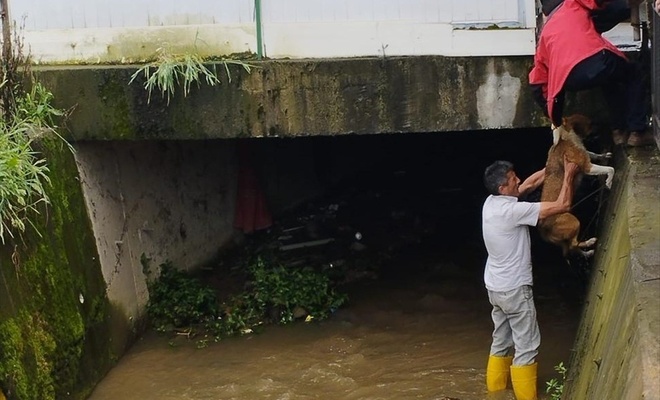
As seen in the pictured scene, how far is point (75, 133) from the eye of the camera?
7.30 m

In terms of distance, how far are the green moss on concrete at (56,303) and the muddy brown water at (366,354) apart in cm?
44

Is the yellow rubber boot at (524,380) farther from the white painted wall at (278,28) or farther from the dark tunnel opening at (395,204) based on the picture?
the white painted wall at (278,28)

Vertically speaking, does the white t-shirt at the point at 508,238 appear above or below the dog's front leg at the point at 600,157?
below

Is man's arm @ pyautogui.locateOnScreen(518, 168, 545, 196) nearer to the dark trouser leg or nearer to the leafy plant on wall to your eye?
the dark trouser leg

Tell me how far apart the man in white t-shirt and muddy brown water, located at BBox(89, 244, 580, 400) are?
0.46 metres

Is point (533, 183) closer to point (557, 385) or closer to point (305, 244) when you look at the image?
point (557, 385)

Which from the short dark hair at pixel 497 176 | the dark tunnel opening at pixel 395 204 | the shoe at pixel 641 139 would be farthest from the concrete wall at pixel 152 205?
the shoe at pixel 641 139

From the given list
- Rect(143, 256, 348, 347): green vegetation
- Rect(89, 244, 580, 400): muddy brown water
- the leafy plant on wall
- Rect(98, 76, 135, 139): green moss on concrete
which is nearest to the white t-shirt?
Rect(89, 244, 580, 400): muddy brown water

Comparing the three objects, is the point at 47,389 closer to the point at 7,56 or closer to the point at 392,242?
the point at 7,56

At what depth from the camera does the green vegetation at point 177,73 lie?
6.79 metres

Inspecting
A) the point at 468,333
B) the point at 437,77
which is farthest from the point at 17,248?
the point at 468,333

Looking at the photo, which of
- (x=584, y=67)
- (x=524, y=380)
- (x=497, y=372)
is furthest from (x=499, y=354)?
(x=584, y=67)

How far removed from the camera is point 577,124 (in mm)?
6359

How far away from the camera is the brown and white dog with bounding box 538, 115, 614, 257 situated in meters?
6.20
